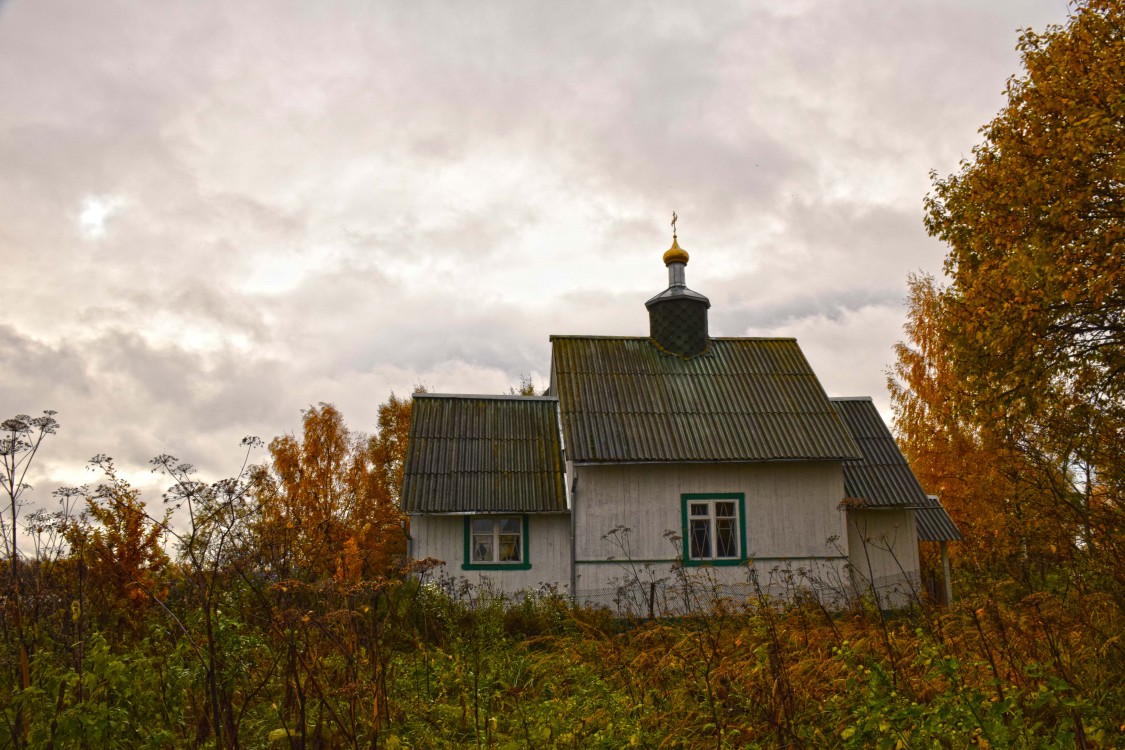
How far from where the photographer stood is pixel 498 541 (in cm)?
1677

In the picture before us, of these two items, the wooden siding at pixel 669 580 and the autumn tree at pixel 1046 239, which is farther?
the wooden siding at pixel 669 580

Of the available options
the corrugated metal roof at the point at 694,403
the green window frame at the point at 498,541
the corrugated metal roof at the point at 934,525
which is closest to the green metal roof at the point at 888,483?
the corrugated metal roof at the point at 934,525

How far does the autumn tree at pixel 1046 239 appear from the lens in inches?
491

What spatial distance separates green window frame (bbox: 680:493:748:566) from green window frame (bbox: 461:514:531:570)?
3252mm

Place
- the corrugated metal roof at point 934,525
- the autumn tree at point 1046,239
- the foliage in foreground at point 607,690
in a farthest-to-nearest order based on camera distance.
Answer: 1. the corrugated metal roof at point 934,525
2. the autumn tree at point 1046,239
3. the foliage in foreground at point 607,690

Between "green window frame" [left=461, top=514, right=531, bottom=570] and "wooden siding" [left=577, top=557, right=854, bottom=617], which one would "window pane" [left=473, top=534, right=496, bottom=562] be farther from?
"wooden siding" [left=577, top=557, right=854, bottom=617]

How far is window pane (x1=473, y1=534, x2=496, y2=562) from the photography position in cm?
1664

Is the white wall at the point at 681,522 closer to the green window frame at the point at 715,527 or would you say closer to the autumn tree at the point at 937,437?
the green window frame at the point at 715,527

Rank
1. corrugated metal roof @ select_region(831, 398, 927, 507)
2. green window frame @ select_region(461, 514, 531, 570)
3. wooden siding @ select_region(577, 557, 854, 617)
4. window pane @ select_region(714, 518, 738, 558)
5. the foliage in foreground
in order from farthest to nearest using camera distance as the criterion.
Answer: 1. corrugated metal roof @ select_region(831, 398, 927, 507)
2. window pane @ select_region(714, 518, 738, 558)
3. green window frame @ select_region(461, 514, 531, 570)
4. wooden siding @ select_region(577, 557, 854, 617)
5. the foliage in foreground

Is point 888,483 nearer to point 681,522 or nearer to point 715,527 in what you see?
point 715,527

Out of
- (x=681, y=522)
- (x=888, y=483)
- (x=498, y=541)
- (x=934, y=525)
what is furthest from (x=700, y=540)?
(x=934, y=525)

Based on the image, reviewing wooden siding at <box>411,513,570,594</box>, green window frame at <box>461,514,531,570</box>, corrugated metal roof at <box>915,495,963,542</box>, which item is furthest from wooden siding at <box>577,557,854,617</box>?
corrugated metal roof at <box>915,495,963,542</box>

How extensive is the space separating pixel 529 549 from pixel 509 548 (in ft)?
1.41

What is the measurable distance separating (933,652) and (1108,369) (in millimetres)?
11712
